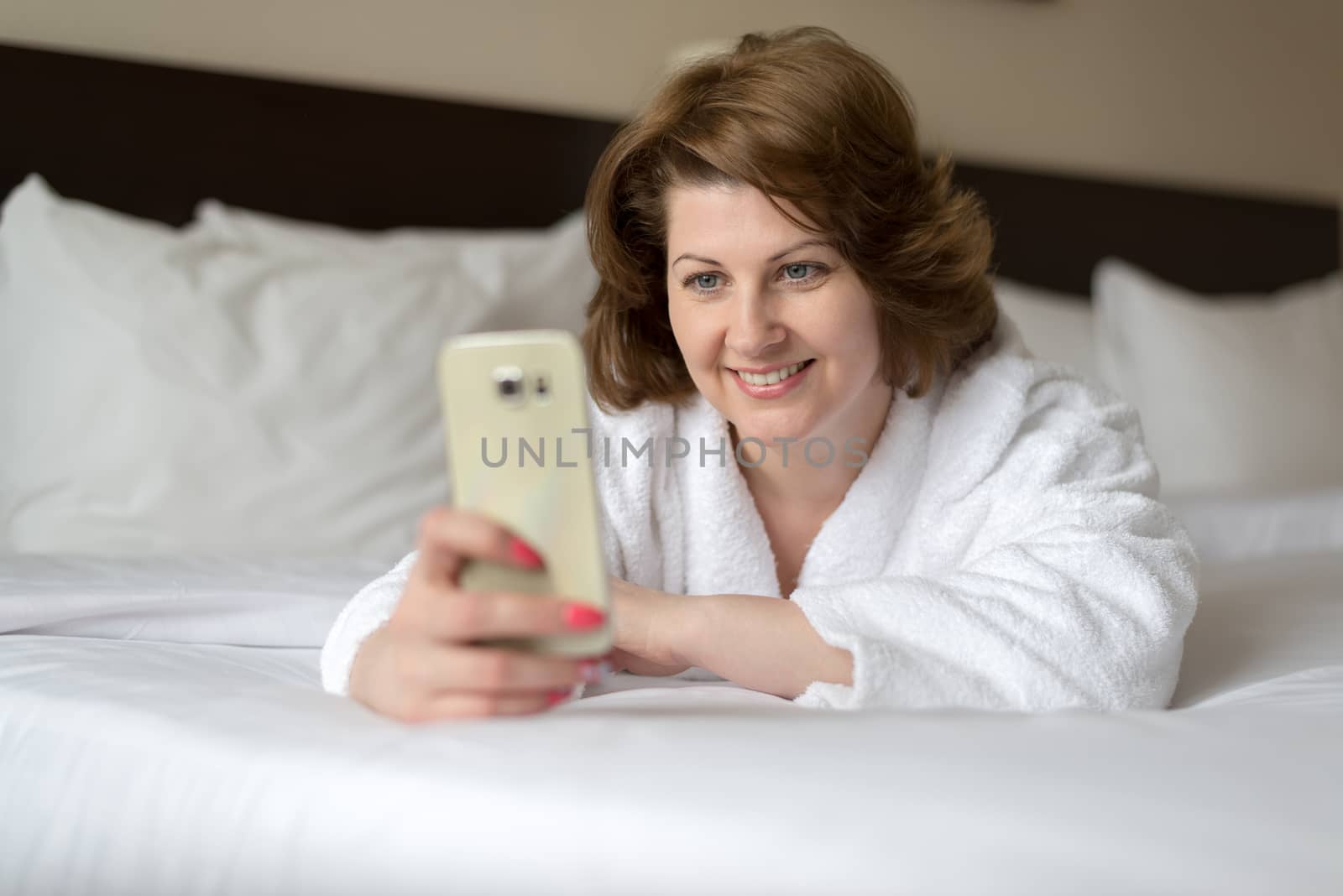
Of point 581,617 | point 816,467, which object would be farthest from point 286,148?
point 581,617

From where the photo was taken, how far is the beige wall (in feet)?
6.70

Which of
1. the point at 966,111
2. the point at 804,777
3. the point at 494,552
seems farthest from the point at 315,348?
the point at 966,111

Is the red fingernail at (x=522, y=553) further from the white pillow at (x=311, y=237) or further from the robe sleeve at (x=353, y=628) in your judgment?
the white pillow at (x=311, y=237)

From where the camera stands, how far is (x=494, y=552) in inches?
27.5

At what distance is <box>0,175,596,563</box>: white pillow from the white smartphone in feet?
2.80

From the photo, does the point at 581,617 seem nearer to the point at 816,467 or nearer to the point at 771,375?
the point at 771,375

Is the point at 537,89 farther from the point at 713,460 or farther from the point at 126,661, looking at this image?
the point at 126,661

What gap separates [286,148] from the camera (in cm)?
204

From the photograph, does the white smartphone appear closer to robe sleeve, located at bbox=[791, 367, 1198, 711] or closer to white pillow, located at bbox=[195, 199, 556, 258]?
robe sleeve, located at bbox=[791, 367, 1198, 711]

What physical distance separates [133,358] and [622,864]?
1239 millimetres

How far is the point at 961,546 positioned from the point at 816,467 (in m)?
0.18

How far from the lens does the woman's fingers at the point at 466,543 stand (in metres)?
0.70

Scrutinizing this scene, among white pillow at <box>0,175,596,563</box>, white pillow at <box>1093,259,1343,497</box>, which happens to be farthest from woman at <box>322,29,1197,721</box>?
white pillow at <box>1093,259,1343,497</box>

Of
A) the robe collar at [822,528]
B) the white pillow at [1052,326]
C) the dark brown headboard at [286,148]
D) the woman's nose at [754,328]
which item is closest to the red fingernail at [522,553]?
the woman's nose at [754,328]
